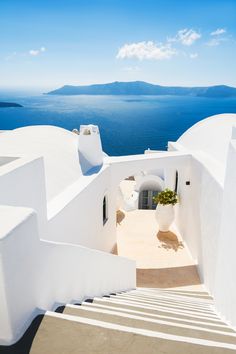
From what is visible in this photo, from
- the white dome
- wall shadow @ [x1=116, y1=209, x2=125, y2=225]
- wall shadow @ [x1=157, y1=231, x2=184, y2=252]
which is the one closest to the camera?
the white dome

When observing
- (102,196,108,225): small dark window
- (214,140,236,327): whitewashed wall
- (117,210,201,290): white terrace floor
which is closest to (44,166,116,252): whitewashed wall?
(102,196,108,225): small dark window

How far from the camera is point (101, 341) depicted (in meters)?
2.60

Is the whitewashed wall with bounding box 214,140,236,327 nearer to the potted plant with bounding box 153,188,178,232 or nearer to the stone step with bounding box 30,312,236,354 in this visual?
the stone step with bounding box 30,312,236,354

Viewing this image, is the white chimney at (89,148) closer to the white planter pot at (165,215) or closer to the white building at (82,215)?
the white building at (82,215)

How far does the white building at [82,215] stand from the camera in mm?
2682

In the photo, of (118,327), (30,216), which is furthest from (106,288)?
(30,216)

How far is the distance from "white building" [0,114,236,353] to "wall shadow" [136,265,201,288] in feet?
1.85

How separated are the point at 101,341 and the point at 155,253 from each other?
1184 centimetres

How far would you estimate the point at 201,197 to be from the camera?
11375 mm

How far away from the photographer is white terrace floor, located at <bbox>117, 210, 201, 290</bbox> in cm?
1214

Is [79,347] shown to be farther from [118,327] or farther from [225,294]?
[225,294]

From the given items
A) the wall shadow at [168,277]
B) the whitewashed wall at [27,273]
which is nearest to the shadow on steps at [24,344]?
the whitewashed wall at [27,273]

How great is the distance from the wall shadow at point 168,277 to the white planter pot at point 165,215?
3067 mm

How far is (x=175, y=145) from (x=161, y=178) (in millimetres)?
8373
